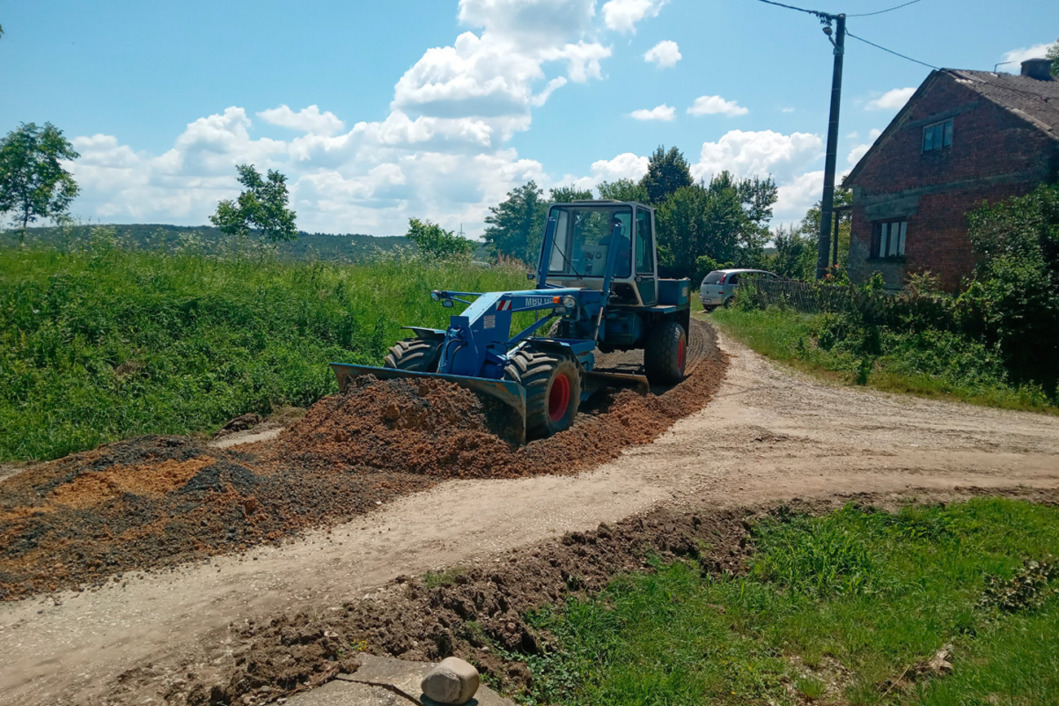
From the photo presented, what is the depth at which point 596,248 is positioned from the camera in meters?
11.1

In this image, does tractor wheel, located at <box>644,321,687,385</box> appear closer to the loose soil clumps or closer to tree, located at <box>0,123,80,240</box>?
the loose soil clumps

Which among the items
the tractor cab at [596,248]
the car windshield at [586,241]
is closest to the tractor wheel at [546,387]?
the tractor cab at [596,248]

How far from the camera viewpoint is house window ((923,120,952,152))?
76.6ft

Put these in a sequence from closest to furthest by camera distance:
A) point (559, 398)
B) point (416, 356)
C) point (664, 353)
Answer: point (416, 356) < point (559, 398) < point (664, 353)

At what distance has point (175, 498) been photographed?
569 cm

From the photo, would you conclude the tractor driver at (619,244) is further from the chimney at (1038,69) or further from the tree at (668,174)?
the tree at (668,174)

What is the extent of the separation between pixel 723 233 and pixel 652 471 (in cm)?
3419

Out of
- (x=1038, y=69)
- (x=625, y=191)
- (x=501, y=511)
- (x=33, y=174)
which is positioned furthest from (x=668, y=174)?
(x=501, y=511)

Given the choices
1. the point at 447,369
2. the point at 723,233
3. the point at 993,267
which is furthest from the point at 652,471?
the point at 723,233

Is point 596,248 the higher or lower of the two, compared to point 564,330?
higher

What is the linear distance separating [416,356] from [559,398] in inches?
68.7

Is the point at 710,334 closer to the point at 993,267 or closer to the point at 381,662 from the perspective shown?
the point at 993,267

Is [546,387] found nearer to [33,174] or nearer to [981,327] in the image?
[981,327]

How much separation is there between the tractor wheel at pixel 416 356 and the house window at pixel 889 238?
2146 centimetres
